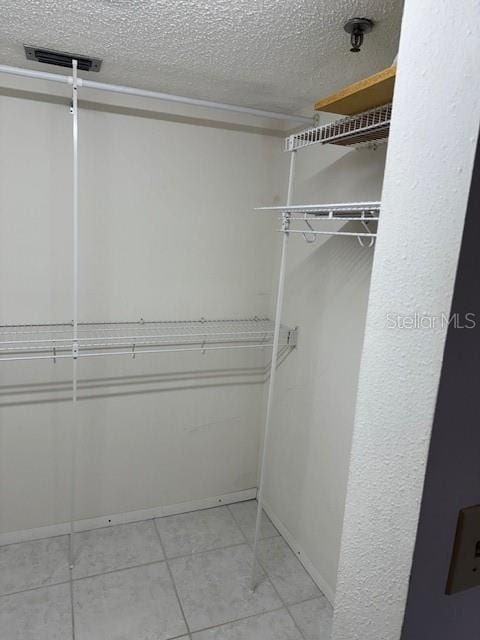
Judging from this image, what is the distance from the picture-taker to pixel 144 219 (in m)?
2.48

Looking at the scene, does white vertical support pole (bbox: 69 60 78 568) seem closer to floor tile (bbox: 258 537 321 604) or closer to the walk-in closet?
the walk-in closet

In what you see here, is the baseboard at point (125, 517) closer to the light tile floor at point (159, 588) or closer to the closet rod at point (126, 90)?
the light tile floor at point (159, 588)

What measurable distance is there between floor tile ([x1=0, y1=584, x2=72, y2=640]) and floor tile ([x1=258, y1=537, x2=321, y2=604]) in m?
1.01

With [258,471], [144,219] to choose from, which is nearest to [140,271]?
[144,219]

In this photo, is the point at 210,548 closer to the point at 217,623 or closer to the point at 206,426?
the point at 217,623

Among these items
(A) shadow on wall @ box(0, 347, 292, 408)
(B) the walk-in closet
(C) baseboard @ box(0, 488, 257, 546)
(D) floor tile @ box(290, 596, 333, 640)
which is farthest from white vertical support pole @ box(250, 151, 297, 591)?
(C) baseboard @ box(0, 488, 257, 546)

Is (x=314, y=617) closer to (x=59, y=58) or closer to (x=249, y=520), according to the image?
(x=249, y=520)

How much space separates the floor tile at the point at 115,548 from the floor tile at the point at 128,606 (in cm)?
6

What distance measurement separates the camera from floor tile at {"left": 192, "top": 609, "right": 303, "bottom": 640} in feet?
6.75

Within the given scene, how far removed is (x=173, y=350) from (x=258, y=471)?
3.72ft

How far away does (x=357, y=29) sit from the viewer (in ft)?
5.04

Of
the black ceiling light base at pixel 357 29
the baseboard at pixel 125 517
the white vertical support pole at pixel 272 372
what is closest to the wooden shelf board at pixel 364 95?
the black ceiling light base at pixel 357 29

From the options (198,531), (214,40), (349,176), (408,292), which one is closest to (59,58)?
(214,40)

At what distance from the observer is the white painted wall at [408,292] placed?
487mm
